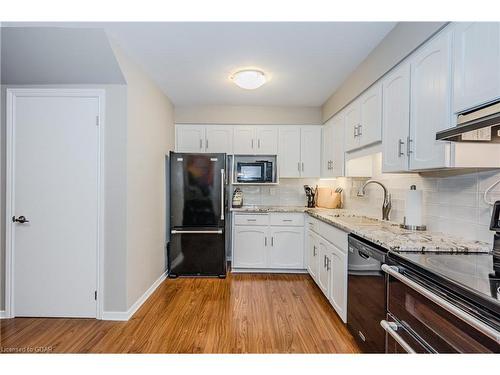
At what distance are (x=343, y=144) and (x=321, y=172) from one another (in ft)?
2.95

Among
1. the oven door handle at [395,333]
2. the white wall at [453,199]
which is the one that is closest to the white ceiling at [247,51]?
the white wall at [453,199]

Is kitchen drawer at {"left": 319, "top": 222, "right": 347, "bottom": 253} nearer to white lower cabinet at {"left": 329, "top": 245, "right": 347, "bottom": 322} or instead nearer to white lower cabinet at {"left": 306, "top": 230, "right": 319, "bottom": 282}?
white lower cabinet at {"left": 329, "top": 245, "right": 347, "bottom": 322}

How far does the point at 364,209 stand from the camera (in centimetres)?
305

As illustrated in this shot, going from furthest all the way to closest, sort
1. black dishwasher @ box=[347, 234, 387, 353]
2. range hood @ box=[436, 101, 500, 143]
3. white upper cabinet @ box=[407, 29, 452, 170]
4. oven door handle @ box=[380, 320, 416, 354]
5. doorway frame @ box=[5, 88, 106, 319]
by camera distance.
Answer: doorway frame @ box=[5, 88, 106, 319], black dishwasher @ box=[347, 234, 387, 353], white upper cabinet @ box=[407, 29, 452, 170], oven door handle @ box=[380, 320, 416, 354], range hood @ box=[436, 101, 500, 143]

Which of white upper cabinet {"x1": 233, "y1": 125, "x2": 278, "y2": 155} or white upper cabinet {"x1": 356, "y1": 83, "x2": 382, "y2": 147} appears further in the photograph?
white upper cabinet {"x1": 233, "y1": 125, "x2": 278, "y2": 155}

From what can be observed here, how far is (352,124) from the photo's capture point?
2793 mm

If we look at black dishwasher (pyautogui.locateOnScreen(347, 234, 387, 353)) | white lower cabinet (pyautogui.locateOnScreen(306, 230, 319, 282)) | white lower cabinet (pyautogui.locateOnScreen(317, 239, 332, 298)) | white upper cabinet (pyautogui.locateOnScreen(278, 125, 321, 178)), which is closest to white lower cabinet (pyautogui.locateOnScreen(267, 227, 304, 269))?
white lower cabinet (pyautogui.locateOnScreen(306, 230, 319, 282))

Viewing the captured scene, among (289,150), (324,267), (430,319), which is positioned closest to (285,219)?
(324,267)

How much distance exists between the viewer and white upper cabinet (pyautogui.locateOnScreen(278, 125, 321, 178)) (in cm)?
396

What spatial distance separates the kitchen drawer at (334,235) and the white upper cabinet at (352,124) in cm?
92

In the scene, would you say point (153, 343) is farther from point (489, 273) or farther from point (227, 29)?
point (227, 29)

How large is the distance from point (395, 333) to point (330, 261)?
1163mm

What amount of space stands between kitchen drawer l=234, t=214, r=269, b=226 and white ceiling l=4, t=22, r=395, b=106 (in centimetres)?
170

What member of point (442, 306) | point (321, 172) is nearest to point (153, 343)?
point (442, 306)
